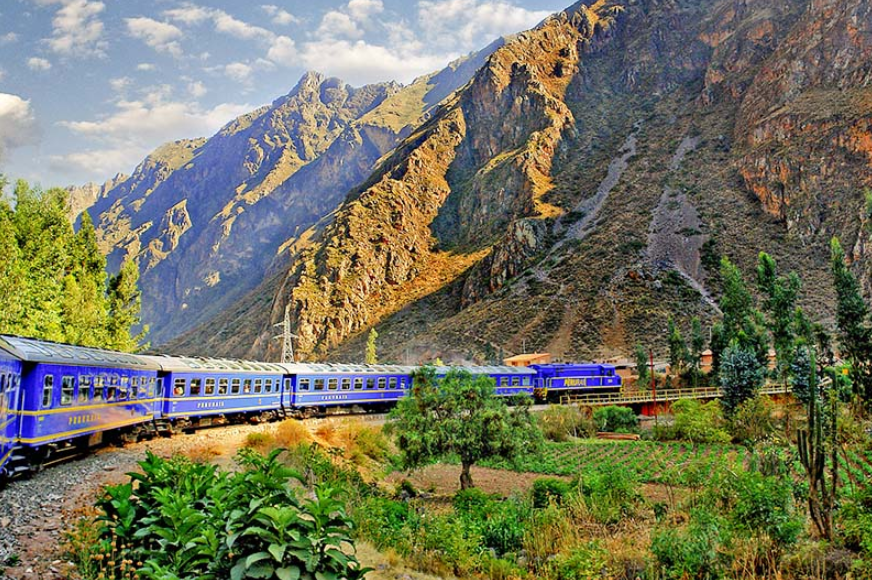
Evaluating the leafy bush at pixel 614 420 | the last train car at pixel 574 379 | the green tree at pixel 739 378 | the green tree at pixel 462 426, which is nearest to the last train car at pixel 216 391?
the green tree at pixel 462 426

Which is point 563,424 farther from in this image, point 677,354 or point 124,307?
point 124,307

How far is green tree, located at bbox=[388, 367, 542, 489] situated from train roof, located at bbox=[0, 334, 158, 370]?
8.77m

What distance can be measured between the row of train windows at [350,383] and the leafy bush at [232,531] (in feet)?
80.3

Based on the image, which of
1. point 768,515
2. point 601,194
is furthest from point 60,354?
point 601,194

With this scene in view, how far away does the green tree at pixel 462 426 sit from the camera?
2036cm

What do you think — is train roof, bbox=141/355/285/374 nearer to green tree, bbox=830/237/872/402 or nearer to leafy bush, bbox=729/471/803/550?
leafy bush, bbox=729/471/803/550

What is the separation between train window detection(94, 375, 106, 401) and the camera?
54.0 ft

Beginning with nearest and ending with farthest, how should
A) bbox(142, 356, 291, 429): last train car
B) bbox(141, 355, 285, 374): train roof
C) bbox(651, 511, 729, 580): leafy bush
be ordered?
1. bbox(651, 511, 729, 580): leafy bush
2. bbox(141, 355, 285, 374): train roof
3. bbox(142, 356, 291, 429): last train car

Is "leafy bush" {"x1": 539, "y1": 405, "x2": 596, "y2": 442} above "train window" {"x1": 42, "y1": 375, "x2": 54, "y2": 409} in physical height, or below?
below

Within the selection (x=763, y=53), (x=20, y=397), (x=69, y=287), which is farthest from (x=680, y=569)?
(x=763, y=53)

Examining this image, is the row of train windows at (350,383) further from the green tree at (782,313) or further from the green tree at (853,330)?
the green tree at (782,313)

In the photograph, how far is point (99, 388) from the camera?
54.6ft

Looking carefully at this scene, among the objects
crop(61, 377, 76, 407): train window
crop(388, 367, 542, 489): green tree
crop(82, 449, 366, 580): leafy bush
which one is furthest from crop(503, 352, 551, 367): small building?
crop(82, 449, 366, 580): leafy bush

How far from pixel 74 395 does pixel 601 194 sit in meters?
93.4
